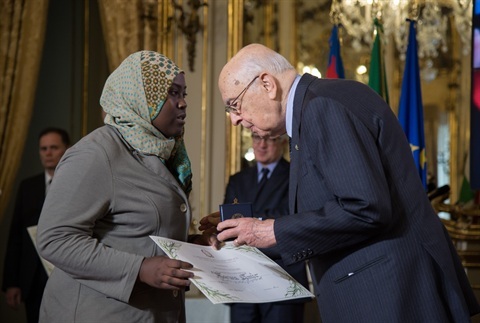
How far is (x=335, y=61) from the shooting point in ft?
21.9

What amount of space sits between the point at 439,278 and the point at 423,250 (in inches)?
4.0

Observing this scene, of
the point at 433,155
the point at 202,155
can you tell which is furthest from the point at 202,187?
the point at 433,155

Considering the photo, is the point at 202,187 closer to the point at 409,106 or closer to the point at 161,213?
the point at 409,106

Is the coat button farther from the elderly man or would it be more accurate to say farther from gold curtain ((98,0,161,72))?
gold curtain ((98,0,161,72))

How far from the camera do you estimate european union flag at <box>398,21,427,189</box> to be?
636 centimetres

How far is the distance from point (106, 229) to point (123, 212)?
80mm

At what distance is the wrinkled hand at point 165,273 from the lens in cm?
236

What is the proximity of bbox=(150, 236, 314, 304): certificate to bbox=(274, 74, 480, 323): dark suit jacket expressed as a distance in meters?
0.16

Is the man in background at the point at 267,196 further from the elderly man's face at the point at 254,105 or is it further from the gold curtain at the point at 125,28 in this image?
the elderly man's face at the point at 254,105

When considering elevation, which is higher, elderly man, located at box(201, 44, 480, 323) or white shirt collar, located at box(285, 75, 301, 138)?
white shirt collar, located at box(285, 75, 301, 138)

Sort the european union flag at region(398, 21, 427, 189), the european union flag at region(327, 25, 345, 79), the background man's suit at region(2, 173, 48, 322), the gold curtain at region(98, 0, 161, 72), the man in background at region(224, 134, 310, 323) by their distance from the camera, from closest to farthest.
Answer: the man in background at region(224, 134, 310, 323) → the background man's suit at region(2, 173, 48, 322) → the european union flag at region(398, 21, 427, 189) → the gold curtain at region(98, 0, 161, 72) → the european union flag at region(327, 25, 345, 79)

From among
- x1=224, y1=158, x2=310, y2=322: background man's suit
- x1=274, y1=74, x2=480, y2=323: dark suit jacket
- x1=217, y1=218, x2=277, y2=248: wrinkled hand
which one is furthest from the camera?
x1=224, y1=158, x2=310, y2=322: background man's suit

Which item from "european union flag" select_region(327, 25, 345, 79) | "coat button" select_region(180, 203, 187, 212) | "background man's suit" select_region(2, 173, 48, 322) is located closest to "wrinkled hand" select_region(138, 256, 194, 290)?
"coat button" select_region(180, 203, 187, 212)

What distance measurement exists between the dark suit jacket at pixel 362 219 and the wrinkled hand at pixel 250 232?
3 centimetres
